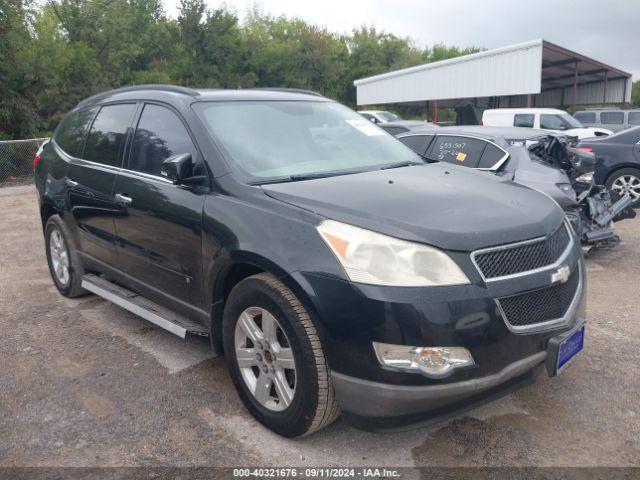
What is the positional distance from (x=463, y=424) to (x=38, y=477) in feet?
7.19

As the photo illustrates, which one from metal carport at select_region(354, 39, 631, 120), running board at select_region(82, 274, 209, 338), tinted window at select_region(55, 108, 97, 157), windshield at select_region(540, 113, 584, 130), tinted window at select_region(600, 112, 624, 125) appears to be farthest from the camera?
metal carport at select_region(354, 39, 631, 120)

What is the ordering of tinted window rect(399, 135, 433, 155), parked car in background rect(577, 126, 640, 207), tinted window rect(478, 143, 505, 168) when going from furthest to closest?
parked car in background rect(577, 126, 640, 207), tinted window rect(399, 135, 433, 155), tinted window rect(478, 143, 505, 168)

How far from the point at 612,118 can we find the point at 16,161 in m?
20.7

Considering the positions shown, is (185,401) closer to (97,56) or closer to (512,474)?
(512,474)

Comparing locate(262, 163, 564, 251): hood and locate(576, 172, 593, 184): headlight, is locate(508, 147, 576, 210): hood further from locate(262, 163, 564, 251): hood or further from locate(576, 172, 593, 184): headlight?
locate(262, 163, 564, 251): hood

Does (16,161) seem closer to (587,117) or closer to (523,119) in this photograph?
(523,119)

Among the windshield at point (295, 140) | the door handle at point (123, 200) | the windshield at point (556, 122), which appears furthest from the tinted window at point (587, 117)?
the door handle at point (123, 200)

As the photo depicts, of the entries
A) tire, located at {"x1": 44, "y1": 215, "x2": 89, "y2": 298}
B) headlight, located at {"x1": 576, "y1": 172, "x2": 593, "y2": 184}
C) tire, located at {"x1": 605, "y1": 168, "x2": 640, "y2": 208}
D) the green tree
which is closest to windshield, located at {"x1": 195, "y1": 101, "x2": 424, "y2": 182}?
tire, located at {"x1": 44, "y1": 215, "x2": 89, "y2": 298}

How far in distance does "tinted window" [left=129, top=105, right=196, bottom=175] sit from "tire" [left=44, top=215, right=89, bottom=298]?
138 cm

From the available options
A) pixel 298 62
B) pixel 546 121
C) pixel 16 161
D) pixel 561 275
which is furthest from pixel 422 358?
pixel 298 62

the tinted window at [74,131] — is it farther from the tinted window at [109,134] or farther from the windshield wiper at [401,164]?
the windshield wiper at [401,164]

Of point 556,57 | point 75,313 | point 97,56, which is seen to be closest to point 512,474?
point 75,313

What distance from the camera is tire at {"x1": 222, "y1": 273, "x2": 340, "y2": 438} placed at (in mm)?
2662

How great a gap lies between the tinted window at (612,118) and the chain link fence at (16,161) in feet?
65.4
